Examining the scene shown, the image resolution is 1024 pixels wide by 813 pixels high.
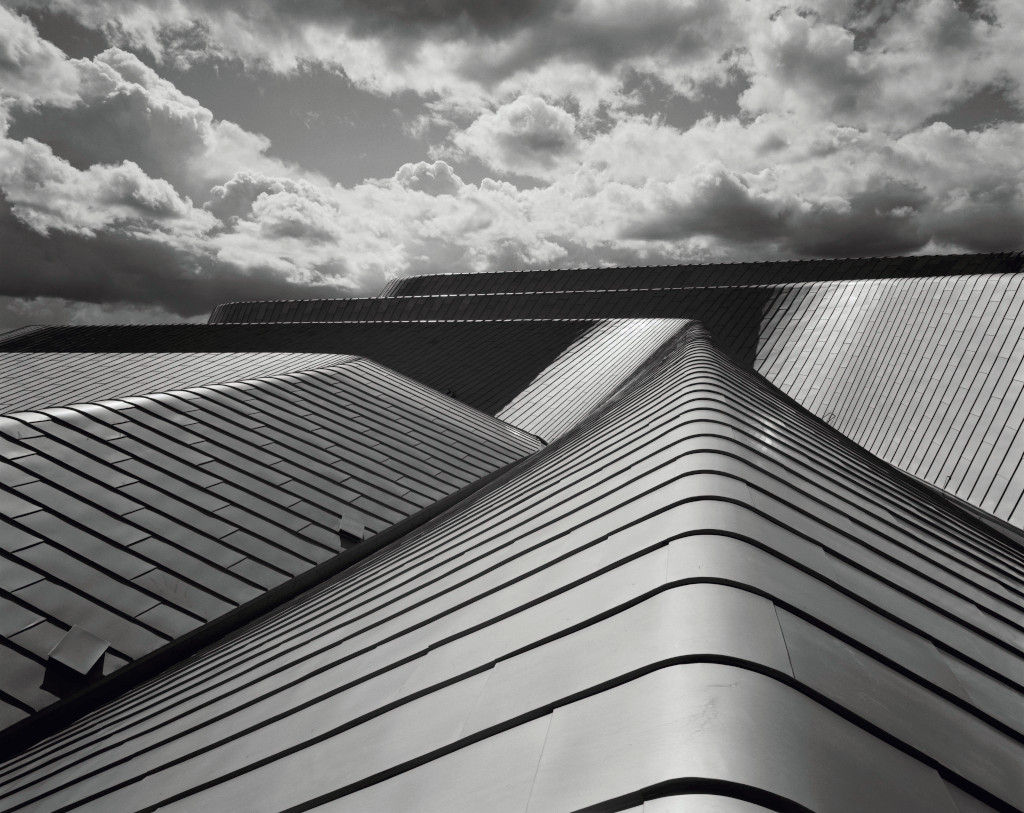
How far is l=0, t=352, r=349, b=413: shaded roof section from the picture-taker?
77.0 ft

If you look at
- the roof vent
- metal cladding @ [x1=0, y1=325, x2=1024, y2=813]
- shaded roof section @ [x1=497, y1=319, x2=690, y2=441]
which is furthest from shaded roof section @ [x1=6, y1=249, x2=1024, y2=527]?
the roof vent

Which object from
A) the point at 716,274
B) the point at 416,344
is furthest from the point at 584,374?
the point at 716,274

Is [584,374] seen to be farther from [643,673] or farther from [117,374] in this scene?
[643,673]

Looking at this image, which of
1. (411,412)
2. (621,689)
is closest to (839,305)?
(411,412)

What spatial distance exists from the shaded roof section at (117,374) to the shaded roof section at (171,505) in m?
7.68

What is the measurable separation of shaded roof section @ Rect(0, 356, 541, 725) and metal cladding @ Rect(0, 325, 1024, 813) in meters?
1.04

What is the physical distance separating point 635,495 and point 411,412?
12.5 metres

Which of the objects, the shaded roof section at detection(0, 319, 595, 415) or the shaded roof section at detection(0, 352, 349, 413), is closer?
the shaded roof section at detection(0, 352, 349, 413)

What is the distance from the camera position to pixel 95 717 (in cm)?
665

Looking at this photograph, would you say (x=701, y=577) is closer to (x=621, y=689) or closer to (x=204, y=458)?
(x=621, y=689)

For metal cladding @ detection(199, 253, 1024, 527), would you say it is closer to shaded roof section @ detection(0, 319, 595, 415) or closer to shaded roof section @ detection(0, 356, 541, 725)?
shaded roof section @ detection(0, 319, 595, 415)

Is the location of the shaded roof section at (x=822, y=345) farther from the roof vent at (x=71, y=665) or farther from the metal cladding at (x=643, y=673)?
the roof vent at (x=71, y=665)

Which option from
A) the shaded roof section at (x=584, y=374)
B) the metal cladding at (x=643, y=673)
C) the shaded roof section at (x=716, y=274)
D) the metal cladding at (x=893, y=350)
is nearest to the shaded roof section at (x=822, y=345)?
the metal cladding at (x=893, y=350)

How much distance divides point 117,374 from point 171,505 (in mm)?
20029
